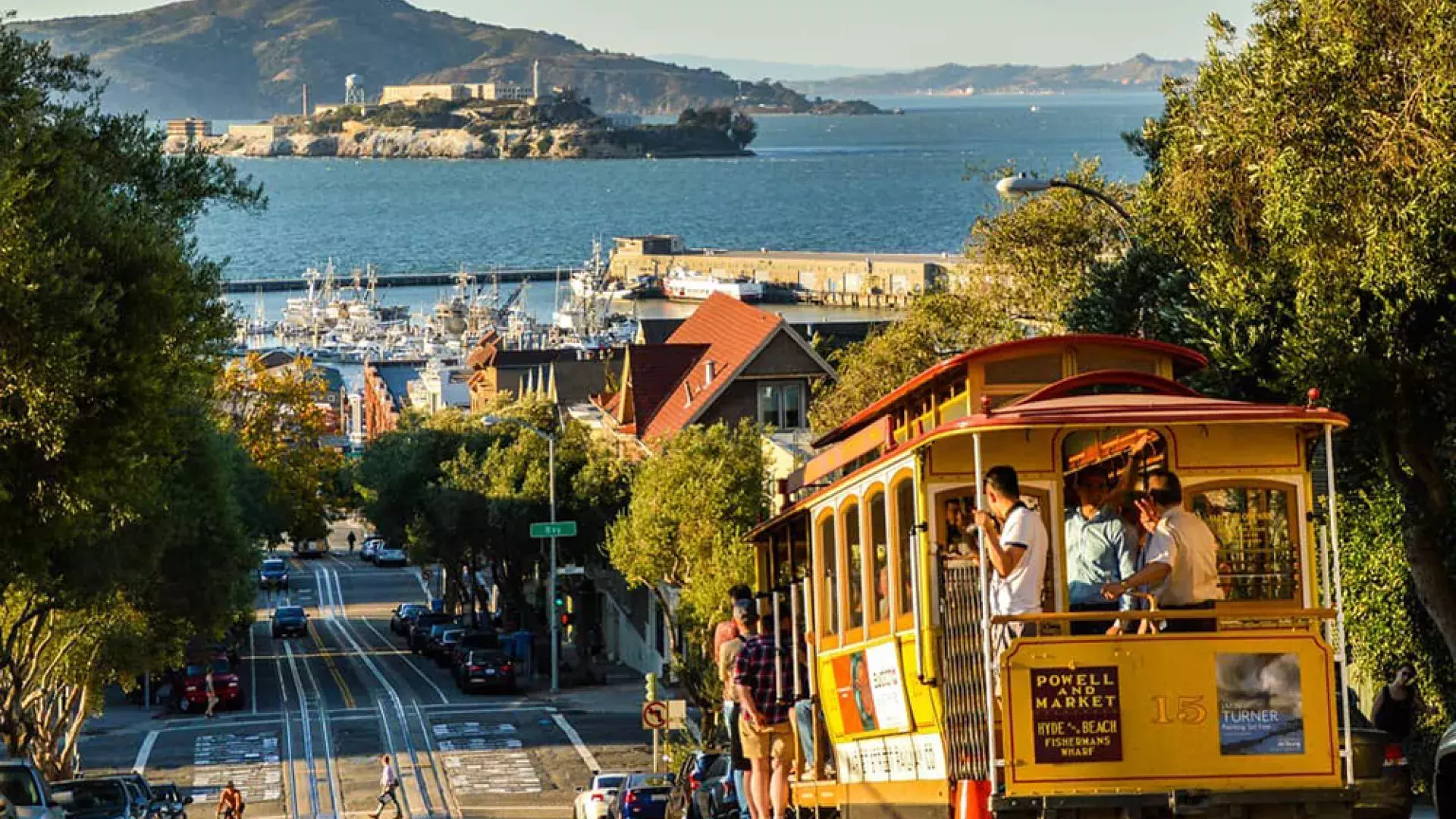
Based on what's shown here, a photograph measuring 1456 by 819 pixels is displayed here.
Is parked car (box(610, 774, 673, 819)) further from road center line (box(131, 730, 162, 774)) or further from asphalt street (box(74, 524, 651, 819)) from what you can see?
road center line (box(131, 730, 162, 774))

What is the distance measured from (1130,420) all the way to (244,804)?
3500 centimetres

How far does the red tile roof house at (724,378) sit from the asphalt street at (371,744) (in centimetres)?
895

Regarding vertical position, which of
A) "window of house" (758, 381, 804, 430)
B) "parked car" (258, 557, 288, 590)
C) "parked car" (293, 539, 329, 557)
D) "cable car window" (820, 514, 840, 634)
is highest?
"window of house" (758, 381, 804, 430)

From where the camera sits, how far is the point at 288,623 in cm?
8512

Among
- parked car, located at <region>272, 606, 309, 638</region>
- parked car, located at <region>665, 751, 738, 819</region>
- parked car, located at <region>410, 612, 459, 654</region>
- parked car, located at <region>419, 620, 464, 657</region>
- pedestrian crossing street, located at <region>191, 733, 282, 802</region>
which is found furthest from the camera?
parked car, located at <region>272, 606, 309, 638</region>

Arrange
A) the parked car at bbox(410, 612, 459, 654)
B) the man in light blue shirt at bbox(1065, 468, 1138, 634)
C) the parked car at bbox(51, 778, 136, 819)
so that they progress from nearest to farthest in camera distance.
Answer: the man in light blue shirt at bbox(1065, 468, 1138, 634)
the parked car at bbox(51, 778, 136, 819)
the parked car at bbox(410, 612, 459, 654)

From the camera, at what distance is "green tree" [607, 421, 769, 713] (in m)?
50.2

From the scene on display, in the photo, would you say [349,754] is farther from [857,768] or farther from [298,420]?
[298,420]

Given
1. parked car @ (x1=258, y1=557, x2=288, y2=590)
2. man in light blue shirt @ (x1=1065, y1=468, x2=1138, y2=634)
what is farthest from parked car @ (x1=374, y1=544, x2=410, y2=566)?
man in light blue shirt @ (x1=1065, y1=468, x2=1138, y2=634)

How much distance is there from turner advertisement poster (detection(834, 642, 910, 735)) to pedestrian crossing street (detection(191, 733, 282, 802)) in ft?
103

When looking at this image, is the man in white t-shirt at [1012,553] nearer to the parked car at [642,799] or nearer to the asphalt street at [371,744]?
the parked car at [642,799]

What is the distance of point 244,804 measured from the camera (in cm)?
4659

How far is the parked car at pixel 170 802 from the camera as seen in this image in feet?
123

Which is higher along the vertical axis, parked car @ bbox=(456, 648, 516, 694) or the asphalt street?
parked car @ bbox=(456, 648, 516, 694)
